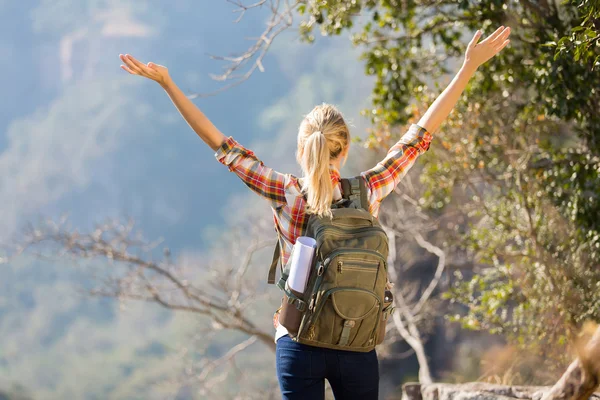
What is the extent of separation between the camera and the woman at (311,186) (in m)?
1.62

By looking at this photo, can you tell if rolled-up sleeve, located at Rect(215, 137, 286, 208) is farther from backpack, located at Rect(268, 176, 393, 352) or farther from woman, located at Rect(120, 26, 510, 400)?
backpack, located at Rect(268, 176, 393, 352)

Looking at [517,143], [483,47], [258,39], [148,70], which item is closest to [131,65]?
[148,70]

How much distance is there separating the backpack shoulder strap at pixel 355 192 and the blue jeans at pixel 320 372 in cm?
38

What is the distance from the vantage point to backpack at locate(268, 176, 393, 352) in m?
1.62

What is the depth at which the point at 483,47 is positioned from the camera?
6.88 ft

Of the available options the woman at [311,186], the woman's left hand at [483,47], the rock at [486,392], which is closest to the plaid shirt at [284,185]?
the woman at [311,186]

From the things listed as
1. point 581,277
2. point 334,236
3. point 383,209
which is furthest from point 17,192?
point 334,236

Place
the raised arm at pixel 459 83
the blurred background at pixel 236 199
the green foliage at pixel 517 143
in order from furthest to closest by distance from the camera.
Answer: the blurred background at pixel 236 199
the green foliage at pixel 517 143
the raised arm at pixel 459 83

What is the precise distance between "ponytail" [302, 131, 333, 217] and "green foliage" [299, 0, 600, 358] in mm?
2684

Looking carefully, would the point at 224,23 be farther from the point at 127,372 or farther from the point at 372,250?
the point at 372,250

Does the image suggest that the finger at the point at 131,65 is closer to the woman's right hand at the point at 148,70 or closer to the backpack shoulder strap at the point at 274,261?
the woman's right hand at the point at 148,70

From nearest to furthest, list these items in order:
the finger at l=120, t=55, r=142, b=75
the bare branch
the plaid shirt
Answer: the plaid shirt
the finger at l=120, t=55, r=142, b=75
the bare branch

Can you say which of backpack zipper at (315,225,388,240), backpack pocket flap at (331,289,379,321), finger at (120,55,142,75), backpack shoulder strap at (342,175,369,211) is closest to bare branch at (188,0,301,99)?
finger at (120,55,142,75)

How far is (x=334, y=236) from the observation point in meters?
1.63
